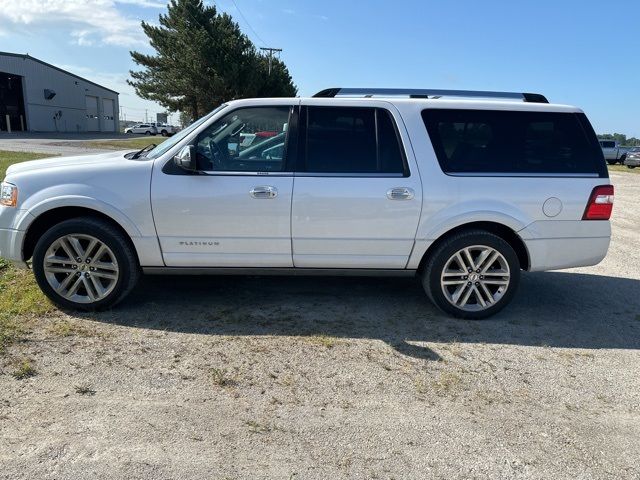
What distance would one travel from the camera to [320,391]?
10.8 feet

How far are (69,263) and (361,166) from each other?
8.73 feet

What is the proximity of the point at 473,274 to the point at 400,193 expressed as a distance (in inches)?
40.2

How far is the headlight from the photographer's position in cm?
424

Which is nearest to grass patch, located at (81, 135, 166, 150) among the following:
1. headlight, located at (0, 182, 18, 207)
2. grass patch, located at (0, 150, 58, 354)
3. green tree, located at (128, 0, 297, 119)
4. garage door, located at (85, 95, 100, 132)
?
green tree, located at (128, 0, 297, 119)

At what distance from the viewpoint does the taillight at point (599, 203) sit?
14.4ft

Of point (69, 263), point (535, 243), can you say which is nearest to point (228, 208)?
point (69, 263)

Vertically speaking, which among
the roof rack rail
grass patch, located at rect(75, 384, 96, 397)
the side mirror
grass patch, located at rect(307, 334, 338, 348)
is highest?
the roof rack rail

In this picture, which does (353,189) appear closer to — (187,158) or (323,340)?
(323,340)

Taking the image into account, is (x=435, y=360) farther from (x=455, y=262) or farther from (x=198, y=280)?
(x=198, y=280)

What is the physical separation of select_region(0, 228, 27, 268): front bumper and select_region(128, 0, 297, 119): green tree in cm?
3263

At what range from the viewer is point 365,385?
338cm

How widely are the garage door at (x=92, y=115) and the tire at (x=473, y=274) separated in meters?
71.0

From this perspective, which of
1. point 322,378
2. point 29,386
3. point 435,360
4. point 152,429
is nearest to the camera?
point 152,429

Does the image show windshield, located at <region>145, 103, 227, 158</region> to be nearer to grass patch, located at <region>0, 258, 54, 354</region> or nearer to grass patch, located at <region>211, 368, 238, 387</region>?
grass patch, located at <region>0, 258, 54, 354</region>
